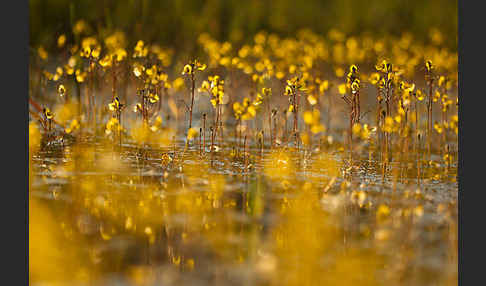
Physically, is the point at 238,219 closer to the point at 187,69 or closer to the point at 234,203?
the point at 234,203

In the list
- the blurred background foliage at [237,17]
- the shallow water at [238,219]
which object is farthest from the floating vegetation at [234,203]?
the blurred background foliage at [237,17]

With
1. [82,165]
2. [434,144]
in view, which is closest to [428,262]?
[82,165]

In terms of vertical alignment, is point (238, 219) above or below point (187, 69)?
below

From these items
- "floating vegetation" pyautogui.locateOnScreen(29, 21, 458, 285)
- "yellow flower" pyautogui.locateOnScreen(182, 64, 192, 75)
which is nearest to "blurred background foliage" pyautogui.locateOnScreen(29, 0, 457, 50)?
"floating vegetation" pyautogui.locateOnScreen(29, 21, 458, 285)

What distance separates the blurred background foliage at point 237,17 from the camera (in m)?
8.02

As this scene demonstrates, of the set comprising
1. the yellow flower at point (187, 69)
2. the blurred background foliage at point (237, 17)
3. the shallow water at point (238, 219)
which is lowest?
the shallow water at point (238, 219)

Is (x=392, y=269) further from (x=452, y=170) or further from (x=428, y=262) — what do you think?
(x=452, y=170)

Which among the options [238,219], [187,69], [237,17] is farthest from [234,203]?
[237,17]

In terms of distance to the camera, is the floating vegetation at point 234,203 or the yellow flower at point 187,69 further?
the yellow flower at point 187,69

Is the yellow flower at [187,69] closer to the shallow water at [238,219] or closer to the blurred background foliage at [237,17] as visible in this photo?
the shallow water at [238,219]

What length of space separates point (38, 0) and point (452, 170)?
6.07 meters

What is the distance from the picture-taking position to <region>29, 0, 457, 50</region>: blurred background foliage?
26.3 ft

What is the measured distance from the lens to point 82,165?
14.5 ft

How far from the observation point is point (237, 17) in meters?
10.3
